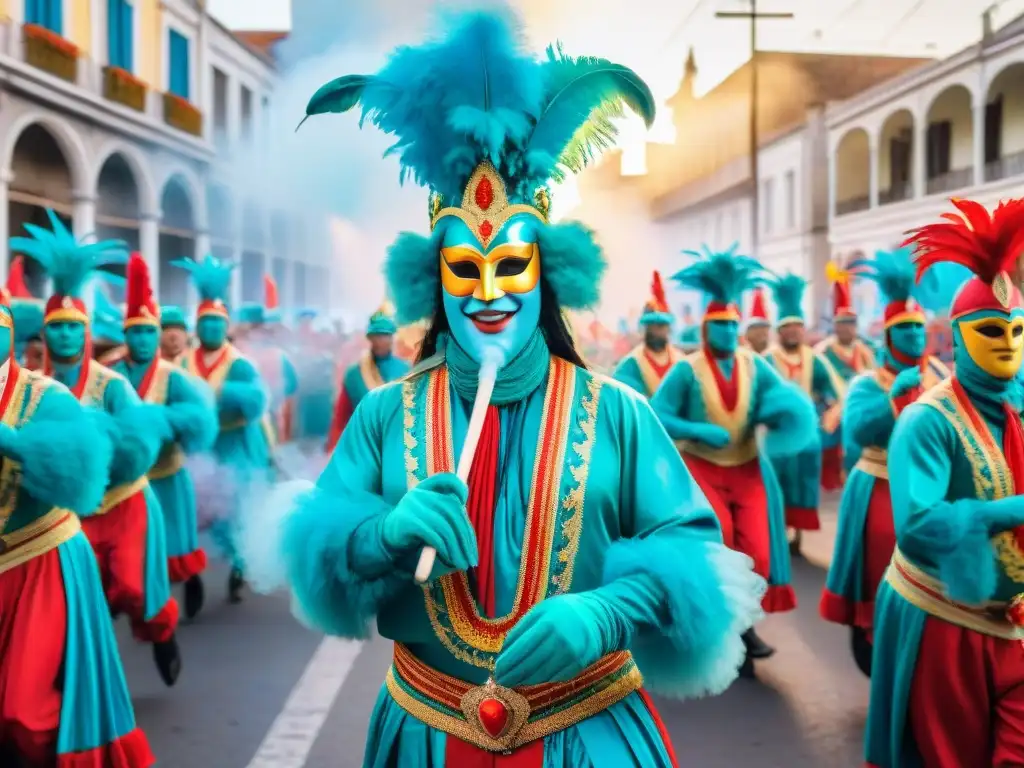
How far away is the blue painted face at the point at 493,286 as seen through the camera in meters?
2.33

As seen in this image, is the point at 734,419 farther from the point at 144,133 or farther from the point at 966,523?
the point at 144,133

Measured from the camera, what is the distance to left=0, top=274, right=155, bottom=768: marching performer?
350 centimetres

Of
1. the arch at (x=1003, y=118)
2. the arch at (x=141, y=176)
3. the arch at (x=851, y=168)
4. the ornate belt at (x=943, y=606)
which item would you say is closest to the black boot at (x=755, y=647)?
the ornate belt at (x=943, y=606)

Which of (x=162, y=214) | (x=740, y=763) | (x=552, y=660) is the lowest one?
(x=740, y=763)

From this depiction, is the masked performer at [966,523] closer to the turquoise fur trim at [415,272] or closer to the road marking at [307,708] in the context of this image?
the turquoise fur trim at [415,272]

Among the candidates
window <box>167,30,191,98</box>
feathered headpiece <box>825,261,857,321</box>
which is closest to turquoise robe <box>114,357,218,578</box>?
feathered headpiece <box>825,261,857,321</box>

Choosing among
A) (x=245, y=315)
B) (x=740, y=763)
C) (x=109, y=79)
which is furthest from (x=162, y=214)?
(x=740, y=763)

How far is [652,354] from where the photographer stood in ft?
27.7

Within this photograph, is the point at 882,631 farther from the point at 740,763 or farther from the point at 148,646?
the point at 148,646

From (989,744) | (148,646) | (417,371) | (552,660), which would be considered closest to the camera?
(552,660)

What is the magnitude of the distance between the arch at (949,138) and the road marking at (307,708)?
11991 millimetres

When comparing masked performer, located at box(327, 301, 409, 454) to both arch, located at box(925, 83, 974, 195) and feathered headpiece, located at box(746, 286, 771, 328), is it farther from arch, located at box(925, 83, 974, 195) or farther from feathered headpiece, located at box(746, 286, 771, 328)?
arch, located at box(925, 83, 974, 195)

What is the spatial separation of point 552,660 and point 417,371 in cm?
88

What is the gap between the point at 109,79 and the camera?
12.6 metres
